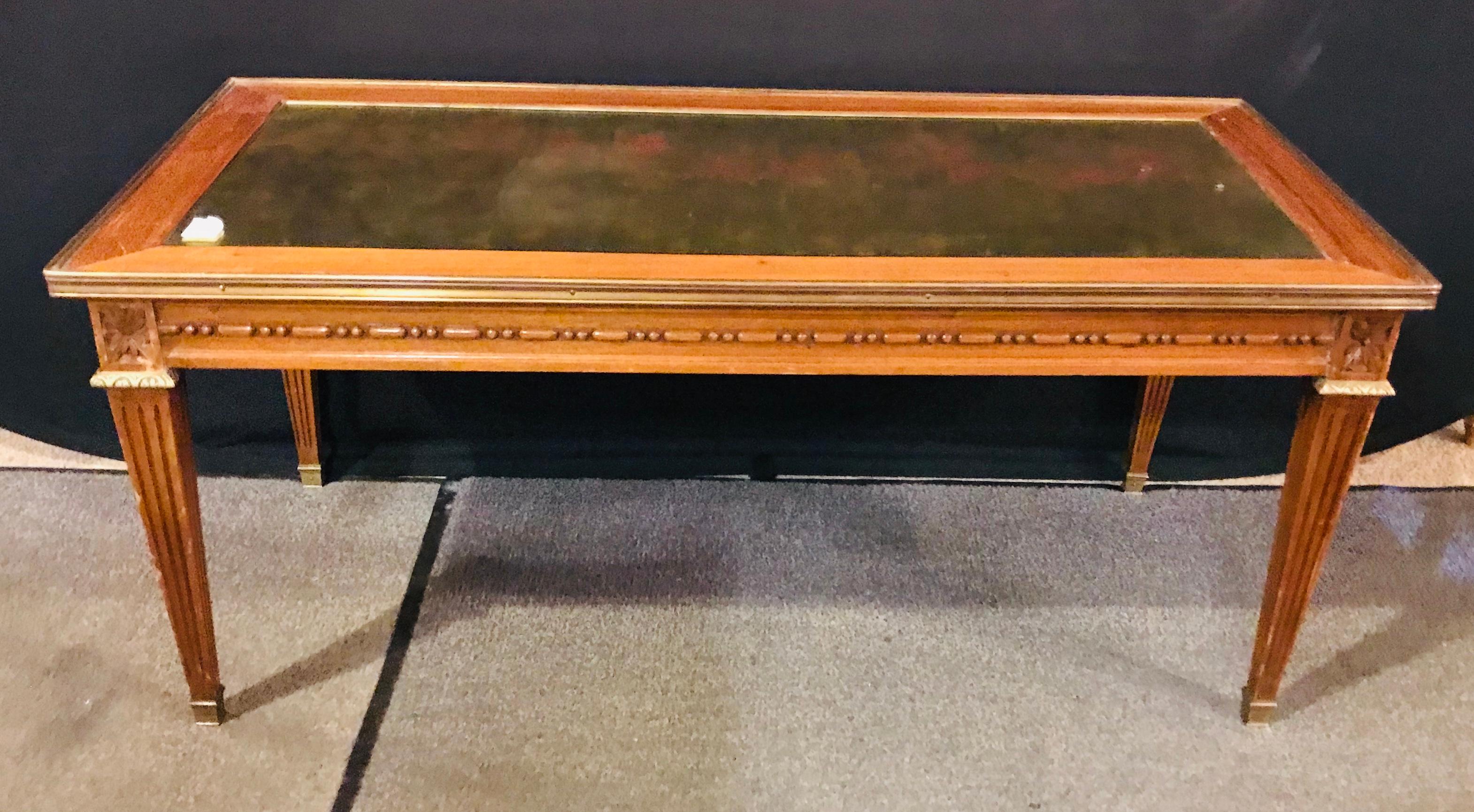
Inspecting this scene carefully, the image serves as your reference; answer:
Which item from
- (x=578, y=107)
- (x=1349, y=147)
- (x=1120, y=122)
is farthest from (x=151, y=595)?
(x=1349, y=147)

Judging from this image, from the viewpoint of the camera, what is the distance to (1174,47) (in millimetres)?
1481

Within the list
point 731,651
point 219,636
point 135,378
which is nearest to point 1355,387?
point 731,651

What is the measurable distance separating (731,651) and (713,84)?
29.0 inches

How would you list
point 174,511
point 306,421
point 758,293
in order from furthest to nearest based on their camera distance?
point 306,421 → point 174,511 → point 758,293

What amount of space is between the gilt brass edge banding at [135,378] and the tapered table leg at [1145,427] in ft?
4.15

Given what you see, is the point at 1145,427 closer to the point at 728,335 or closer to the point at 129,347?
the point at 728,335

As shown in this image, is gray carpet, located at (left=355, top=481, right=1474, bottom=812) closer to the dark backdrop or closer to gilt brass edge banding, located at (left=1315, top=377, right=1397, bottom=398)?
the dark backdrop

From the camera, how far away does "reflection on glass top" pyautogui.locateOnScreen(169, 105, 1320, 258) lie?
1086mm

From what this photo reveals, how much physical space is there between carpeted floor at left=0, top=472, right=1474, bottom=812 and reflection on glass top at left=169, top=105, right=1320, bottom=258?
0.59m

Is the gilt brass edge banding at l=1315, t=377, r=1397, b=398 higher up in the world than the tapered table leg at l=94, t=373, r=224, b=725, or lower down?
higher up

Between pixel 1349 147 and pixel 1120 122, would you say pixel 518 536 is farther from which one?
pixel 1349 147

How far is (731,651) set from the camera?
57.1 inches

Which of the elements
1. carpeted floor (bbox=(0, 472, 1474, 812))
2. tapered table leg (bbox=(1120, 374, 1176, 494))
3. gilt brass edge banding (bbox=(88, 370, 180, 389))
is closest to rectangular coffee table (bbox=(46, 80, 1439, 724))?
gilt brass edge banding (bbox=(88, 370, 180, 389))

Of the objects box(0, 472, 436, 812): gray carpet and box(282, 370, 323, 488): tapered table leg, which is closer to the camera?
box(0, 472, 436, 812): gray carpet
